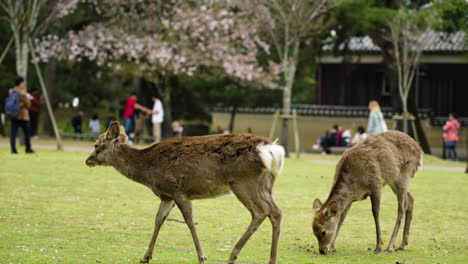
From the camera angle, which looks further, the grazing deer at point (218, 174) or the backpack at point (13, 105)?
the backpack at point (13, 105)

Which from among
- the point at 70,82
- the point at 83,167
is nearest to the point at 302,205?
the point at 83,167

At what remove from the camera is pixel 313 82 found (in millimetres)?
43781

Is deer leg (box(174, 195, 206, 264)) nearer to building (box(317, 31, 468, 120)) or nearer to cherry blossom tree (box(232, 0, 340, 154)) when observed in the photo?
cherry blossom tree (box(232, 0, 340, 154))

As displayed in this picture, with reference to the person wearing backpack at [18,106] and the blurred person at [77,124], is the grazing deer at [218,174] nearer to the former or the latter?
the person wearing backpack at [18,106]

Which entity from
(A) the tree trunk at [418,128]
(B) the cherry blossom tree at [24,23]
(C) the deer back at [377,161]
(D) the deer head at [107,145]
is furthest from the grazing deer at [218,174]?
(A) the tree trunk at [418,128]

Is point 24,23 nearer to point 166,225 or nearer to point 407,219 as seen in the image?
point 166,225

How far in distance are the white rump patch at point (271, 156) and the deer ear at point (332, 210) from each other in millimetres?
1447

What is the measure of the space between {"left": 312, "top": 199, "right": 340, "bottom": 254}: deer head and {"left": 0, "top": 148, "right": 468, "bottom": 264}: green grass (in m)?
0.16

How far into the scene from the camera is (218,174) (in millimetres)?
7715

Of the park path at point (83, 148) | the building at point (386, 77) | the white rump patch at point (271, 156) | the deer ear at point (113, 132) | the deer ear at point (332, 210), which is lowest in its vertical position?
the park path at point (83, 148)

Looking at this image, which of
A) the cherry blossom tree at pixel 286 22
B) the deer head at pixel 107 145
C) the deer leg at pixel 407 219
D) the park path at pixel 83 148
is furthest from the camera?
the cherry blossom tree at pixel 286 22

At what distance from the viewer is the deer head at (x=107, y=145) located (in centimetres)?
842

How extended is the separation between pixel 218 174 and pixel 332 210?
5.93 ft

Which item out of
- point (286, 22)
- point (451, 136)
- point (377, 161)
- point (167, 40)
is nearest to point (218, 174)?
point (377, 161)
